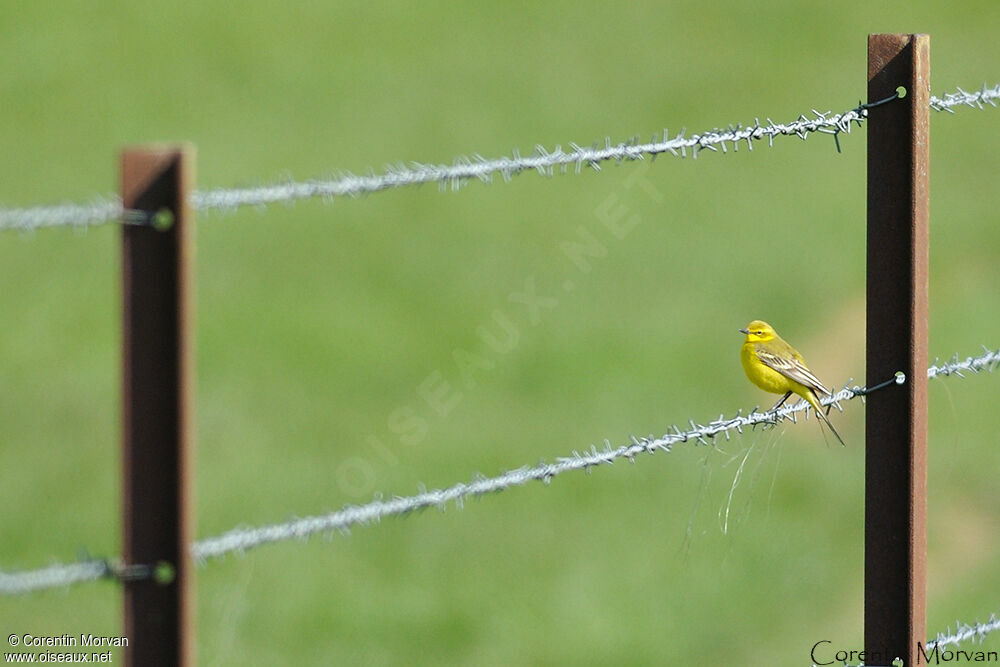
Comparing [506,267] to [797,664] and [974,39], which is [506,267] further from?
[974,39]

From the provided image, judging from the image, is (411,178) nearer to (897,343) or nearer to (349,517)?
(349,517)

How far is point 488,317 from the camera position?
1261 cm

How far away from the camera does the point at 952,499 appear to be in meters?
10.3

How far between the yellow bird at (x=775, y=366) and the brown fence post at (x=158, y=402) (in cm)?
247

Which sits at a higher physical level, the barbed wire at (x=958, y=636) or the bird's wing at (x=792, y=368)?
the bird's wing at (x=792, y=368)

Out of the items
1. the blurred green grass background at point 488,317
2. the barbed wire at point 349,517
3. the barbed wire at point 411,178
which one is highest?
the blurred green grass background at point 488,317

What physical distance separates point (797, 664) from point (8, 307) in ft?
24.9

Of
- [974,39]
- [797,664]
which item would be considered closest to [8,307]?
[797,664]

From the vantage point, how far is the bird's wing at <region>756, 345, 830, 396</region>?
4.39m

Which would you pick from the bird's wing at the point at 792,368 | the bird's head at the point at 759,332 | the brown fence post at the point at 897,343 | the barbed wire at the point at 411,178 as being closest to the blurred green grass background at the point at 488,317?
the bird's wing at the point at 792,368

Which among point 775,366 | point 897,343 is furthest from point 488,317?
point 897,343

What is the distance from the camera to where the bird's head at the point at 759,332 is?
430cm

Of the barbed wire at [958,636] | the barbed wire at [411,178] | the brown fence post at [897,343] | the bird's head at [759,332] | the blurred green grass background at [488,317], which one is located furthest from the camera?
the blurred green grass background at [488,317]

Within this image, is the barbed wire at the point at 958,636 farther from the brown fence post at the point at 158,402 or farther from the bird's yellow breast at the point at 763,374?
the brown fence post at the point at 158,402
